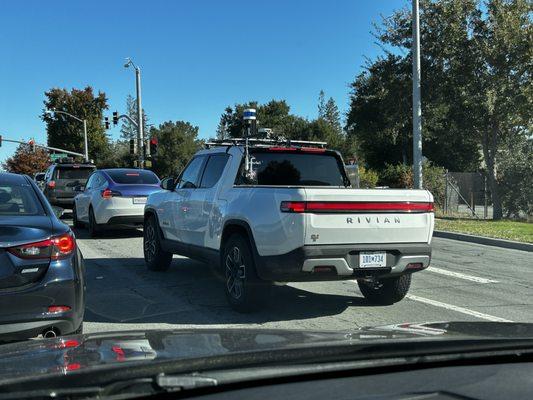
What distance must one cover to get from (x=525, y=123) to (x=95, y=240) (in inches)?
579

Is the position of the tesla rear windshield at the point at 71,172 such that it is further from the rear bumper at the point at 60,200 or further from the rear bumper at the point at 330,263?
the rear bumper at the point at 330,263

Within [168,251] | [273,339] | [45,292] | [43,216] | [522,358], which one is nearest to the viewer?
[522,358]

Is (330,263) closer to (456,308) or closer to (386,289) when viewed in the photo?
(386,289)

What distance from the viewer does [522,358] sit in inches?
102

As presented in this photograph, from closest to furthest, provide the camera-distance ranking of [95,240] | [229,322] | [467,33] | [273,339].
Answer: [273,339], [229,322], [95,240], [467,33]

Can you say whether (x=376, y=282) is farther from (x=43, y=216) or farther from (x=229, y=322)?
(x=43, y=216)

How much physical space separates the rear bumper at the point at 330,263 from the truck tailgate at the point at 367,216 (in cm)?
8

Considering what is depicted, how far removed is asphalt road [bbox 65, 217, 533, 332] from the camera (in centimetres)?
636

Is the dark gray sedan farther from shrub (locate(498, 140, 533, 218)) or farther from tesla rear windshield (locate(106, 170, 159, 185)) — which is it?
shrub (locate(498, 140, 533, 218))

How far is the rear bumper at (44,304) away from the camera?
439 cm

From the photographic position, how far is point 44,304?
454cm

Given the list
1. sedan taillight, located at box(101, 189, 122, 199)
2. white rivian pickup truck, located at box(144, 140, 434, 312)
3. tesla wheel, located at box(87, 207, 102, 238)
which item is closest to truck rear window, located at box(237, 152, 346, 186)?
white rivian pickup truck, located at box(144, 140, 434, 312)

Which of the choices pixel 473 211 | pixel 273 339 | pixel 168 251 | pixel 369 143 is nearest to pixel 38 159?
pixel 369 143

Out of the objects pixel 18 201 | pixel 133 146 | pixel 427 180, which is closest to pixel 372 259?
pixel 18 201
